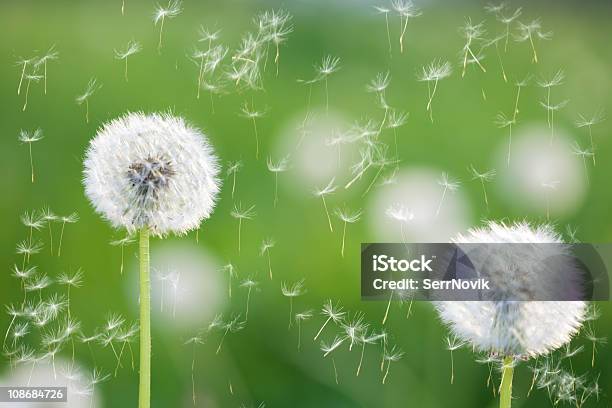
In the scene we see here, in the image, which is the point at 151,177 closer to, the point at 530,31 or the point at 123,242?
the point at 123,242

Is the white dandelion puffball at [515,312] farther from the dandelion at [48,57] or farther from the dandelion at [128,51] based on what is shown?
the dandelion at [48,57]

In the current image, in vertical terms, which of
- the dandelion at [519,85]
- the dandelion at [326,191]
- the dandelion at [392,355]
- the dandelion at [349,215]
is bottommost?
the dandelion at [392,355]

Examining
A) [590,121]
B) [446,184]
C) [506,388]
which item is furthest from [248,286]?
[590,121]

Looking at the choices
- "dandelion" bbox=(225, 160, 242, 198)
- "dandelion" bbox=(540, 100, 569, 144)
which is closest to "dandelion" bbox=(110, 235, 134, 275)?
"dandelion" bbox=(225, 160, 242, 198)

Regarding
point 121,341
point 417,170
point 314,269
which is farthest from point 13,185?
point 417,170

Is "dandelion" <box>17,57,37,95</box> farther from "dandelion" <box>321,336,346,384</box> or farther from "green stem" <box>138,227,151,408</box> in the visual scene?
"dandelion" <box>321,336,346,384</box>

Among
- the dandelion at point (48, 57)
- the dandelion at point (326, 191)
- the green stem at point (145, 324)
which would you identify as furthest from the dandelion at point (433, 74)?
the dandelion at point (48, 57)
